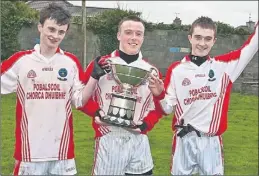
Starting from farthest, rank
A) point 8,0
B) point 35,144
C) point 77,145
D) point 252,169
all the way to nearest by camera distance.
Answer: point 8,0 → point 77,145 → point 252,169 → point 35,144

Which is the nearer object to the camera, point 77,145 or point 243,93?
point 77,145

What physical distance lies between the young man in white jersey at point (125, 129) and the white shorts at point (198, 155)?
572 mm

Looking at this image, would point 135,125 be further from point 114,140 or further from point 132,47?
point 132,47

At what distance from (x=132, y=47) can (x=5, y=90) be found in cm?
111

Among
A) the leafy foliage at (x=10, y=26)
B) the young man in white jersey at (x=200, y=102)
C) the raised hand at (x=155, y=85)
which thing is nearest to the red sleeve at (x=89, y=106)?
the raised hand at (x=155, y=85)

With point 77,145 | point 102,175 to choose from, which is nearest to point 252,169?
point 77,145

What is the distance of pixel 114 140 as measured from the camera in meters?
4.62

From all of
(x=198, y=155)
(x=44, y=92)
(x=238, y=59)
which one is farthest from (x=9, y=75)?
(x=238, y=59)

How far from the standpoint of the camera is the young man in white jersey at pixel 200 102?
507 centimetres

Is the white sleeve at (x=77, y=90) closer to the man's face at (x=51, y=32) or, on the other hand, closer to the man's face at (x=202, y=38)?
A: the man's face at (x=51, y=32)

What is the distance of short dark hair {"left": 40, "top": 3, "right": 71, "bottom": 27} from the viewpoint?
4457 mm

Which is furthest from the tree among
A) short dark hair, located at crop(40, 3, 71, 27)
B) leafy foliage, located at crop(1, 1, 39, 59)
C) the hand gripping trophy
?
the hand gripping trophy

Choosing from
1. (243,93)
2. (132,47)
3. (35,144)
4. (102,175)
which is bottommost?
(243,93)

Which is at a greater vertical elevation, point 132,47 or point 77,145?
point 132,47
